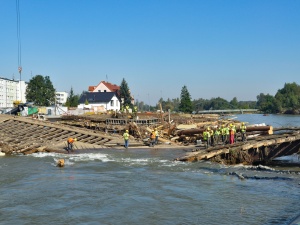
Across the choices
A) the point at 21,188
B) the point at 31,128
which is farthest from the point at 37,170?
the point at 31,128

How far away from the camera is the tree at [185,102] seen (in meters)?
102

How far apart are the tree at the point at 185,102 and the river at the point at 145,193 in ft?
260

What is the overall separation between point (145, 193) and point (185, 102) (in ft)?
290

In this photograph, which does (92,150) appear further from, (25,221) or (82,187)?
(25,221)

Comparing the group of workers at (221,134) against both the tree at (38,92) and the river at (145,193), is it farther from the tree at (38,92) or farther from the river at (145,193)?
the tree at (38,92)

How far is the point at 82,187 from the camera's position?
16219mm

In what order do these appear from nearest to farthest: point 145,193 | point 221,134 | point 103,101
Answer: point 145,193 < point 221,134 < point 103,101

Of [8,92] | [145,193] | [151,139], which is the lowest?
[145,193]

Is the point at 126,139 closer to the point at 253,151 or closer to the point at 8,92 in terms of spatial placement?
the point at 253,151

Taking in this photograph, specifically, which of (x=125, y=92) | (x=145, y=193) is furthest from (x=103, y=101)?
(x=145, y=193)

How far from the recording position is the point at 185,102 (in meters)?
103

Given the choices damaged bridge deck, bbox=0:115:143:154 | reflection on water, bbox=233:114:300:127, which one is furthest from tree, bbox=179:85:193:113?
damaged bridge deck, bbox=0:115:143:154

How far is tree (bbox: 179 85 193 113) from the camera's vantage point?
Answer: 102 meters

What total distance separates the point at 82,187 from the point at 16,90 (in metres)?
124
